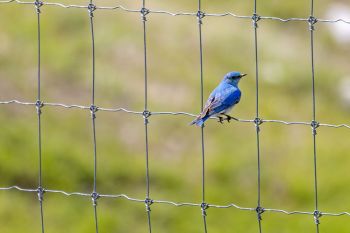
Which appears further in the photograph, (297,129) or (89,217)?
(297,129)

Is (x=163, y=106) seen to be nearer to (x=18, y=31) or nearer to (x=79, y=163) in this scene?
(x=79, y=163)

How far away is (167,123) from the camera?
53.5 feet

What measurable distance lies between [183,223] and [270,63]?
4.67m

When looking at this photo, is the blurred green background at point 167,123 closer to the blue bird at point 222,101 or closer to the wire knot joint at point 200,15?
the blue bird at point 222,101

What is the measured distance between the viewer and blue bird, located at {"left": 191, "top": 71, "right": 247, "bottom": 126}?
9.30 metres

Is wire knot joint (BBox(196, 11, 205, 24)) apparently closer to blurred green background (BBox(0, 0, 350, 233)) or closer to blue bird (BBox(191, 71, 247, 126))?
blue bird (BBox(191, 71, 247, 126))

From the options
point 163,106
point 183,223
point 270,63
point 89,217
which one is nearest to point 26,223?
point 89,217

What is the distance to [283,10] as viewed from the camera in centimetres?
1986

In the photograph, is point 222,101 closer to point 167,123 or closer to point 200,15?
point 200,15

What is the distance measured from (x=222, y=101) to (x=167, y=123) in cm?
692

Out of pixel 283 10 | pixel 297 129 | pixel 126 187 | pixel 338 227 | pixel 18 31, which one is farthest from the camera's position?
pixel 283 10

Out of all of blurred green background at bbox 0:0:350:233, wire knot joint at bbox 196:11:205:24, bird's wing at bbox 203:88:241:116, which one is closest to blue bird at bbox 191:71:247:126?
bird's wing at bbox 203:88:241:116

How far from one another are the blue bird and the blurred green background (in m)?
4.85

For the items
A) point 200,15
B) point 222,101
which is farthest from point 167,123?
point 200,15
